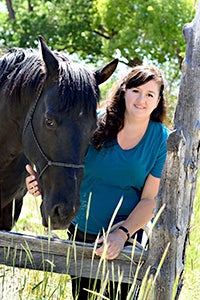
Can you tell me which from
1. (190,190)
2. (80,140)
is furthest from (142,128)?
(190,190)

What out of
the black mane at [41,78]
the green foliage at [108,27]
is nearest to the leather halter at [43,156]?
the black mane at [41,78]

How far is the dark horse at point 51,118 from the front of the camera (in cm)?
295

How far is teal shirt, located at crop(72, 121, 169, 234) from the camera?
3.28m

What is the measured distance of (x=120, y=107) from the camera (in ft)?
11.3

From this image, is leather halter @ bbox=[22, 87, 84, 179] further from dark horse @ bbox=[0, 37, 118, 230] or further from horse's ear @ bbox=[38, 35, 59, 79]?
horse's ear @ bbox=[38, 35, 59, 79]

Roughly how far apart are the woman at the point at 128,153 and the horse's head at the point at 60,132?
0.19 m

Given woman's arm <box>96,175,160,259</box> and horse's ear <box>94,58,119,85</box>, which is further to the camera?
horse's ear <box>94,58,119,85</box>

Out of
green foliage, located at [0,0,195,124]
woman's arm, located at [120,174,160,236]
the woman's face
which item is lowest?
woman's arm, located at [120,174,160,236]

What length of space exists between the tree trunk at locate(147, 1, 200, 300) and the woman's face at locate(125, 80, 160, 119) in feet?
1.81

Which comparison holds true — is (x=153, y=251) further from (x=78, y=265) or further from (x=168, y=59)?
(x=168, y=59)

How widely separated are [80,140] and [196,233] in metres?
2.31

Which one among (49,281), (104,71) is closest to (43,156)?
(104,71)

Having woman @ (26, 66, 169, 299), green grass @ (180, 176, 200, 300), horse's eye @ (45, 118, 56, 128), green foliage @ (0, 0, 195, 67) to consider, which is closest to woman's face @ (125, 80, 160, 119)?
woman @ (26, 66, 169, 299)

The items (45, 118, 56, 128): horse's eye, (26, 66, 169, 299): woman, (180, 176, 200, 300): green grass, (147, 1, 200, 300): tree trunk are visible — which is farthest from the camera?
(180, 176, 200, 300): green grass
